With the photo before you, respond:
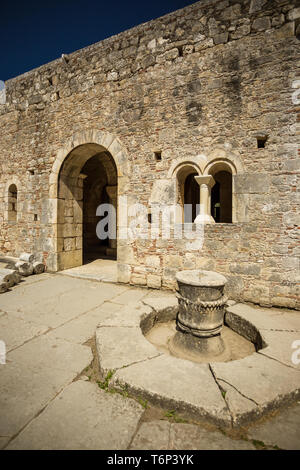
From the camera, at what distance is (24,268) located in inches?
207

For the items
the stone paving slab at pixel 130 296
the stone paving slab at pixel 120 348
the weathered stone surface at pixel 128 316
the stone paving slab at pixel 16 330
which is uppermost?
the weathered stone surface at pixel 128 316

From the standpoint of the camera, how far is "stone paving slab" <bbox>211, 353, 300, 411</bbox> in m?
1.58

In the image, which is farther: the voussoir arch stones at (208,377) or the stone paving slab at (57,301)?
the stone paving slab at (57,301)

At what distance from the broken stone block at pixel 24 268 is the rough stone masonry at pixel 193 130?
0.46m

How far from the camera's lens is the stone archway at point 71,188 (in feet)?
15.8

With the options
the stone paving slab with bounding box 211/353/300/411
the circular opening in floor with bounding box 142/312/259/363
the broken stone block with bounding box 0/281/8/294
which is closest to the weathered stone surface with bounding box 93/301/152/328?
the circular opening in floor with bounding box 142/312/259/363

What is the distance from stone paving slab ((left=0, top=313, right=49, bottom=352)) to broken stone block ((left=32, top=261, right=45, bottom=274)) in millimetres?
2570

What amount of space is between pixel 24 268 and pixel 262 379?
5263mm

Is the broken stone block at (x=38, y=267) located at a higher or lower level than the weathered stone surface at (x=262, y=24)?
lower

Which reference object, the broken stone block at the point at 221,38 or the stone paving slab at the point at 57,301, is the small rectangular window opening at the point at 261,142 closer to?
the broken stone block at the point at 221,38

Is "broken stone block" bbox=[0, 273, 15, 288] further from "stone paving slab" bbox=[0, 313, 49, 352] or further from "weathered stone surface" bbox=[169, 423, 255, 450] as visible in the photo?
"weathered stone surface" bbox=[169, 423, 255, 450]

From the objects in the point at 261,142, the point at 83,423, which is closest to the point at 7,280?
Answer: the point at 83,423

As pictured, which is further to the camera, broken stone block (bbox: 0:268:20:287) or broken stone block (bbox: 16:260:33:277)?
broken stone block (bbox: 16:260:33:277)

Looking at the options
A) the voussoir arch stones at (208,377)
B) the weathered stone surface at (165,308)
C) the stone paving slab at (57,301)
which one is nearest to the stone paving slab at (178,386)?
the voussoir arch stones at (208,377)
